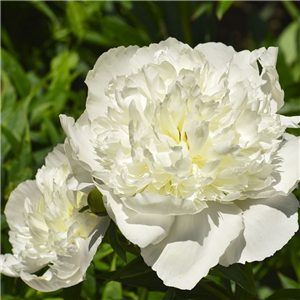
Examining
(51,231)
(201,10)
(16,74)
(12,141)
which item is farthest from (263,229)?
(201,10)

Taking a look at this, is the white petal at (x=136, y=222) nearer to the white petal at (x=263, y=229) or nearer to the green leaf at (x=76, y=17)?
the white petal at (x=263, y=229)

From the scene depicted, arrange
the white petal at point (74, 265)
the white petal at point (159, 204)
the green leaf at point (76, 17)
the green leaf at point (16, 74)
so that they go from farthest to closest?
1. the green leaf at point (76, 17)
2. the green leaf at point (16, 74)
3. the white petal at point (74, 265)
4. the white petal at point (159, 204)

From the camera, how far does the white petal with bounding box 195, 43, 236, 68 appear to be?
87cm

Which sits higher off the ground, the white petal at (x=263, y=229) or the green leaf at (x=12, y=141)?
the white petal at (x=263, y=229)

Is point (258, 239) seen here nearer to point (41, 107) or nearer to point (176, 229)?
point (176, 229)

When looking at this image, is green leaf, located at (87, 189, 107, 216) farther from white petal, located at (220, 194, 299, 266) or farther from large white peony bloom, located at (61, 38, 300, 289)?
white petal, located at (220, 194, 299, 266)

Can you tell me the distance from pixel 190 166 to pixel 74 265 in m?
0.23

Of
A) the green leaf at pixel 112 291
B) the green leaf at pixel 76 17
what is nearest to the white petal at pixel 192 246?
the green leaf at pixel 112 291

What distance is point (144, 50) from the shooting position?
0.83 meters

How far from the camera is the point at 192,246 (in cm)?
73

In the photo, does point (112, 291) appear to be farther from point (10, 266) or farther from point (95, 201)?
point (95, 201)

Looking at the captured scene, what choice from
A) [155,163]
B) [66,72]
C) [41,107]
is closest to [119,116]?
[155,163]

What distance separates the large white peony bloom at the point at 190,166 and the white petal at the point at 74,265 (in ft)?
0.27

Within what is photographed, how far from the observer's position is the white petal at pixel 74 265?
792 millimetres
